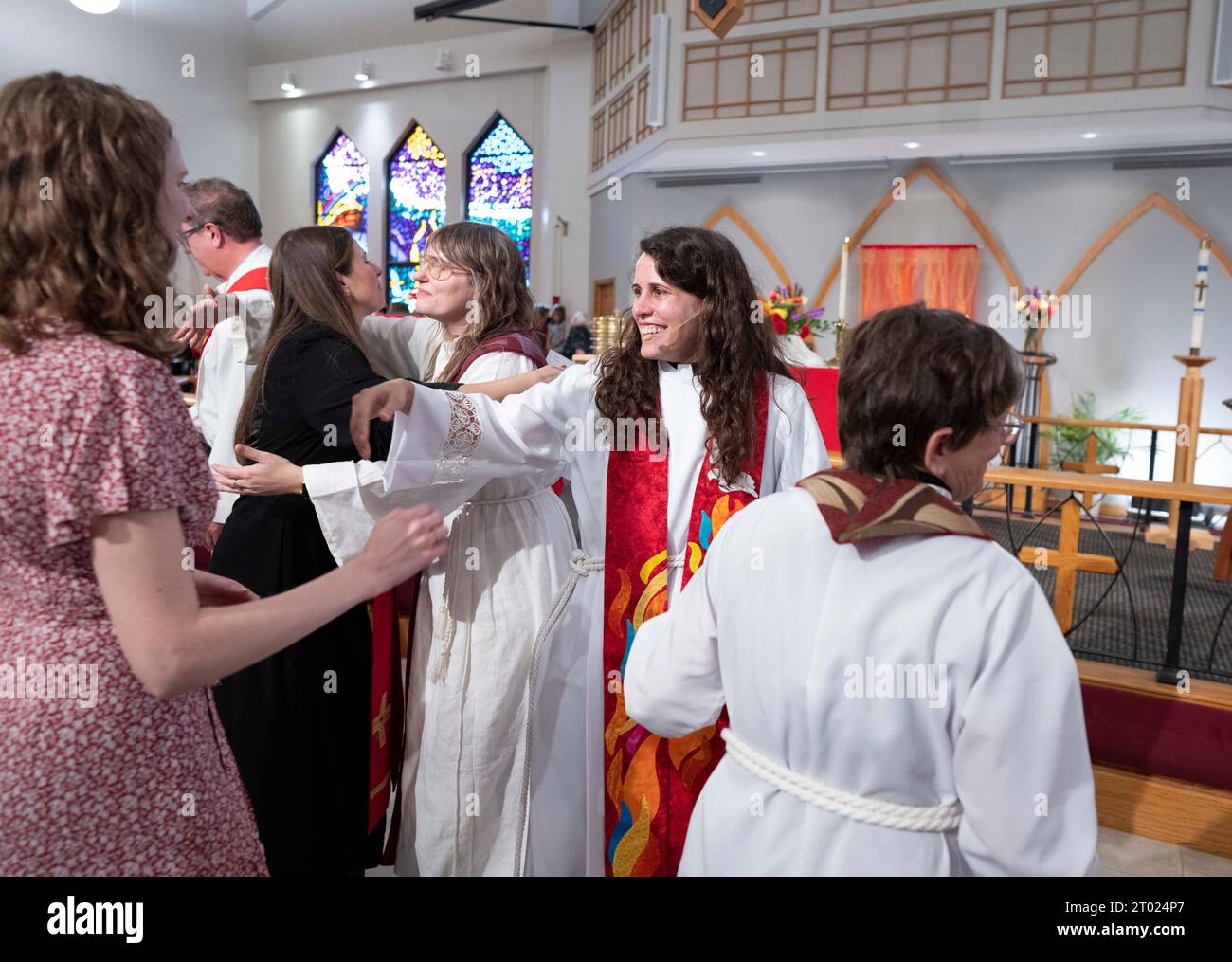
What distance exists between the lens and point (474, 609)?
91.8 inches

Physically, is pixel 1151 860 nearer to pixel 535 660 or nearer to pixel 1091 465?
pixel 535 660

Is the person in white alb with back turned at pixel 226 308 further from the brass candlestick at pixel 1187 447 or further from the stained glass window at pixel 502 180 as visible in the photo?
the stained glass window at pixel 502 180

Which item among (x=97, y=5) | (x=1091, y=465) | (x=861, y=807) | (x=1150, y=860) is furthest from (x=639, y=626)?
(x=97, y=5)

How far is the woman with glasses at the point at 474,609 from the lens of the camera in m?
2.30

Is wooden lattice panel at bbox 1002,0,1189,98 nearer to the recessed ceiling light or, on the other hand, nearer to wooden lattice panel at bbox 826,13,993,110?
wooden lattice panel at bbox 826,13,993,110

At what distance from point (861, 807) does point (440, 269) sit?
5.65 feet

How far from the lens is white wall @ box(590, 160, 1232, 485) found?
10398 millimetres

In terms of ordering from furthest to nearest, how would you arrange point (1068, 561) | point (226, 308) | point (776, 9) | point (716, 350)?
point (776, 9) → point (1068, 561) → point (226, 308) → point (716, 350)

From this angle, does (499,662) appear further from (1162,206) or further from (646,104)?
(1162,206)

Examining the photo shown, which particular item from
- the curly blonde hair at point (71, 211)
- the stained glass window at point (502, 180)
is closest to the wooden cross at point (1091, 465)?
the stained glass window at point (502, 180)

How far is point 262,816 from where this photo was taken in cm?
231

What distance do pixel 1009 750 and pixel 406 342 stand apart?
2.31 metres

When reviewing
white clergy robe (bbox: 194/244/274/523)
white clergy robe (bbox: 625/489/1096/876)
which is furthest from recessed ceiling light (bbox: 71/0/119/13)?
white clergy robe (bbox: 625/489/1096/876)

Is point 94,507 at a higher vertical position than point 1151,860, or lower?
higher
